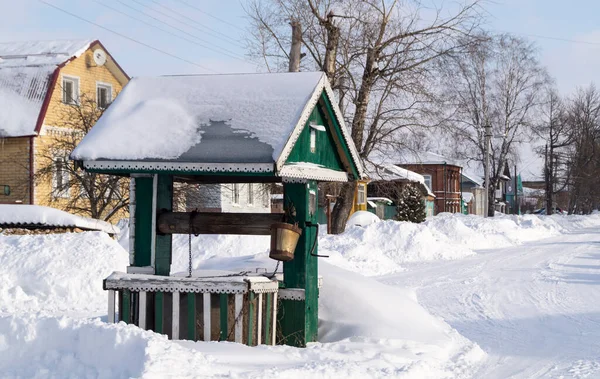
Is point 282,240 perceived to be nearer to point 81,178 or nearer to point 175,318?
point 175,318

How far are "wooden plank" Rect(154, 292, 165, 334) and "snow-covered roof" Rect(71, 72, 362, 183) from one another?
4.36ft

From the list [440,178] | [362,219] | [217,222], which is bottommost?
[217,222]

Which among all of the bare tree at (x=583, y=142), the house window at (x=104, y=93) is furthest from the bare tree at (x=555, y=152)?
the house window at (x=104, y=93)

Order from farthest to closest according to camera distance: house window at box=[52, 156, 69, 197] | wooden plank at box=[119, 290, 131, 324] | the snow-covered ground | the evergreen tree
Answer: the evergreen tree, house window at box=[52, 156, 69, 197], wooden plank at box=[119, 290, 131, 324], the snow-covered ground

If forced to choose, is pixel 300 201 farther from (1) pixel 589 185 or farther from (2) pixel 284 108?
(1) pixel 589 185

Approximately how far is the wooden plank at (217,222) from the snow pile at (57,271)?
421 centimetres

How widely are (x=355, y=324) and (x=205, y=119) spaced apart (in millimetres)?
3031

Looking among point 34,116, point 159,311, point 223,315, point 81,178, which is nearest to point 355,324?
point 223,315

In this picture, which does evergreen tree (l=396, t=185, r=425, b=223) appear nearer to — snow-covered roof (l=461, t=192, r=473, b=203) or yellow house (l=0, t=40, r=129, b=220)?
yellow house (l=0, t=40, r=129, b=220)

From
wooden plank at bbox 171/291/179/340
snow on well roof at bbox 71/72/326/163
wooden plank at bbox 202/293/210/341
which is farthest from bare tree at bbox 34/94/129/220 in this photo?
wooden plank at bbox 202/293/210/341

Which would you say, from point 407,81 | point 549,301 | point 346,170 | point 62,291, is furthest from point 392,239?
point 346,170

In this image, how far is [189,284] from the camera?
8.13 metres

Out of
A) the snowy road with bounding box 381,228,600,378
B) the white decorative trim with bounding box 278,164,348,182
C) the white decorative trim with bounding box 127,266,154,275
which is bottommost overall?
the snowy road with bounding box 381,228,600,378

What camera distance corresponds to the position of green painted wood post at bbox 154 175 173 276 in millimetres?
8914
